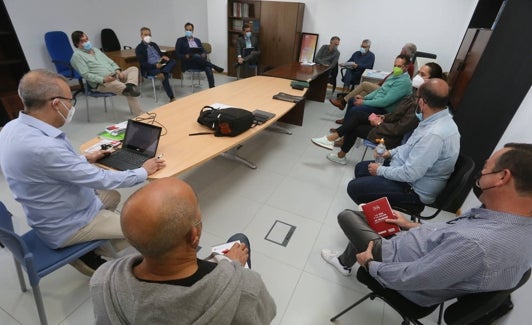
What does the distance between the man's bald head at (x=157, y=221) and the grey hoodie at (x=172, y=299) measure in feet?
0.30

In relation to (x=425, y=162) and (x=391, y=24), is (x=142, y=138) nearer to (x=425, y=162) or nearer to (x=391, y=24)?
(x=425, y=162)

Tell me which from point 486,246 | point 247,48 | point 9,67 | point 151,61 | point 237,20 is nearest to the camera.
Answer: point 486,246

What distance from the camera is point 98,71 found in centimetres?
386

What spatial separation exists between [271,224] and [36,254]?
5.11 feet

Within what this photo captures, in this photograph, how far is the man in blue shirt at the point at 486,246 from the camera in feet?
3.14

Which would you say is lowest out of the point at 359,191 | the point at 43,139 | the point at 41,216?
the point at 359,191

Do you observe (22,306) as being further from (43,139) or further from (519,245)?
→ (519,245)

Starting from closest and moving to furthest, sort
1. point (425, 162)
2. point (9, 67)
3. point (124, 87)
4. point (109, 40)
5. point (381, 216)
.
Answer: point (381, 216), point (425, 162), point (9, 67), point (124, 87), point (109, 40)

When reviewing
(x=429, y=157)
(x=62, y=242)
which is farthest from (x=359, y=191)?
(x=62, y=242)

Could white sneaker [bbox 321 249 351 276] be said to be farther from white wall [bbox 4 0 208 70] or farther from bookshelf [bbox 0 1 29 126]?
white wall [bbox 4 0 208 70]

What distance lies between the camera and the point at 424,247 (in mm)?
1252

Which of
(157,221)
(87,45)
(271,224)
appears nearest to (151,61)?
(87,45)

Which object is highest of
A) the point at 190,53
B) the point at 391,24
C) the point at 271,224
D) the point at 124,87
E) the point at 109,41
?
the point at 391,24

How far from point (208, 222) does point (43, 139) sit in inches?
52.6
